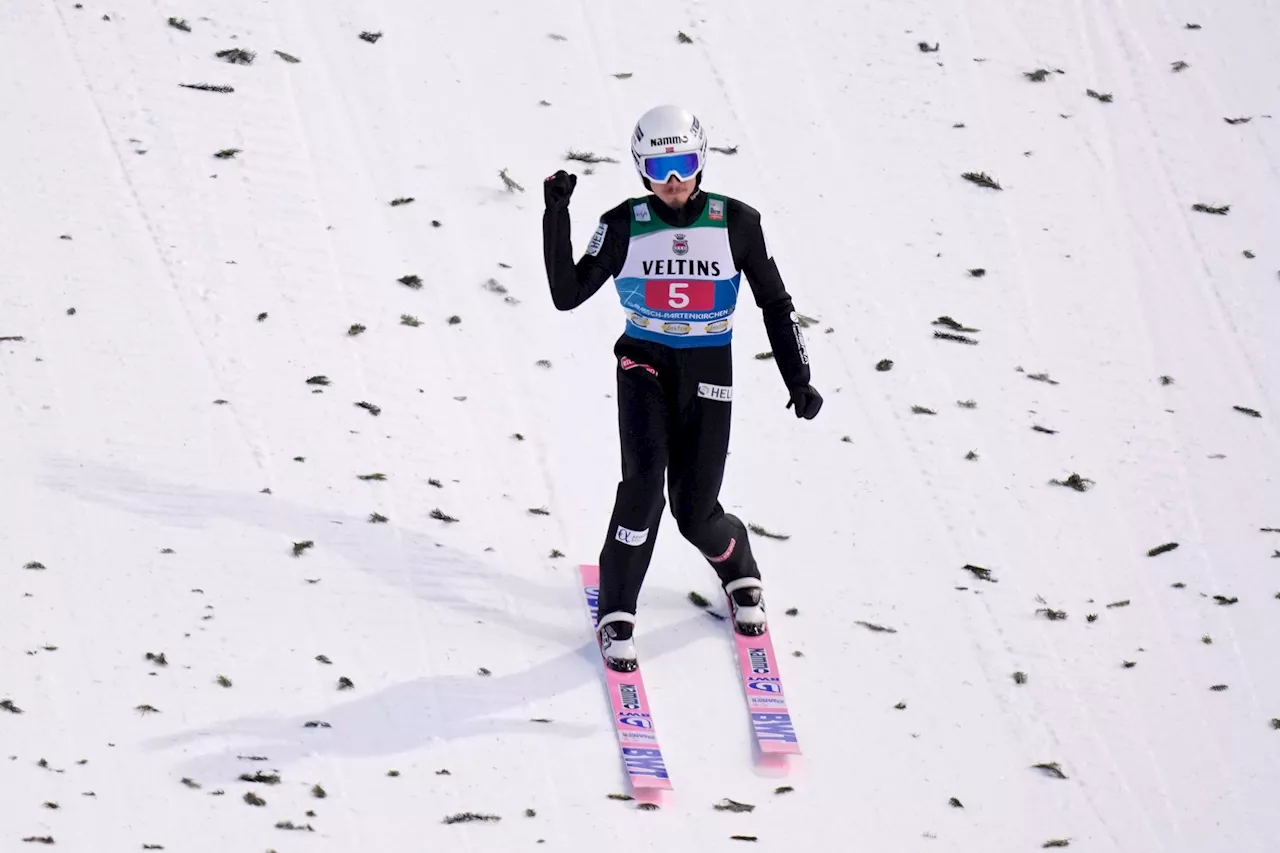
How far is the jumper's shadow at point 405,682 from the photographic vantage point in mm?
6023

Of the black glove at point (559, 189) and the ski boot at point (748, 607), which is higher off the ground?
the black glove at point (559, 189)

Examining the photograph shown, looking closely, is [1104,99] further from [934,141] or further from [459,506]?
[459,506]

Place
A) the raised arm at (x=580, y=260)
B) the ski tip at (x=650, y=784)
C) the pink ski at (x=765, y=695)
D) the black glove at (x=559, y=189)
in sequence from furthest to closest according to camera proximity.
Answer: the pink ski at (x=765, y=695) < the ski tip at (x=650, y=784) < the raised arm at (x=580, y=260) < the black glove at (x=559, y=189)

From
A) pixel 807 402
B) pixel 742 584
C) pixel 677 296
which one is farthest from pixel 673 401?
pixel 742 584

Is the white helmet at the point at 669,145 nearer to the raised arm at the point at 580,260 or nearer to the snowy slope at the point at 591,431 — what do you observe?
the raised arm at the point at 580,260

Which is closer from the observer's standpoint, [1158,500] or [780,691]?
[780,691]

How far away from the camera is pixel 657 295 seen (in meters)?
6.13

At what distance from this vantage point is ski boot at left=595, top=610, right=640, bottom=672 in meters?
6.41

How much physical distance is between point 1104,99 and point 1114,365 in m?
2.37

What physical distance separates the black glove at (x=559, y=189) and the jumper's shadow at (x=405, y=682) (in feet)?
6.21

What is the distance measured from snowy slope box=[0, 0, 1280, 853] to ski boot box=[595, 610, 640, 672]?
0.55ft

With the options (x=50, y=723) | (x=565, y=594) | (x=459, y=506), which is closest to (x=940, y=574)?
(x=565, y=594)

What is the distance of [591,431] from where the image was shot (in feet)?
25.4

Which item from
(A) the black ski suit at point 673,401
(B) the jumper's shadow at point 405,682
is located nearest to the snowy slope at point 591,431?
(B) the jumper's shadow at point 405,682
